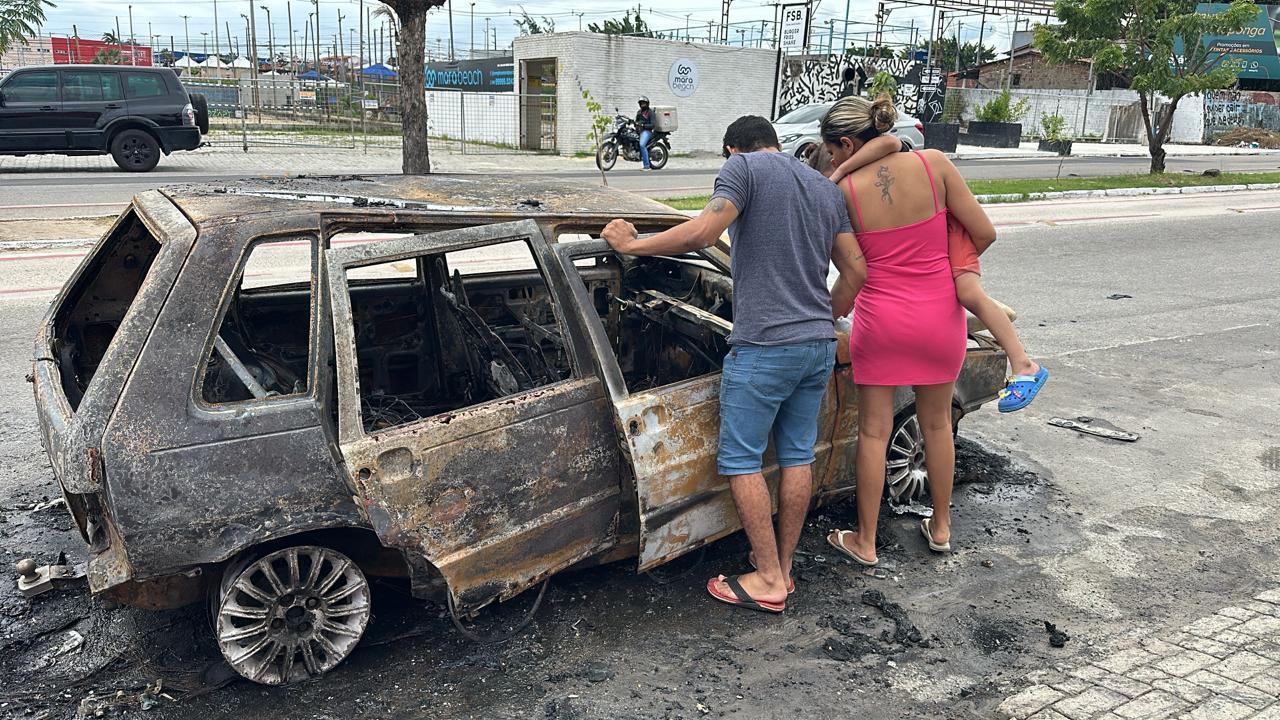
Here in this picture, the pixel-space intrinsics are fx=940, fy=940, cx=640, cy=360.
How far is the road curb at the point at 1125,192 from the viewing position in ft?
54.9

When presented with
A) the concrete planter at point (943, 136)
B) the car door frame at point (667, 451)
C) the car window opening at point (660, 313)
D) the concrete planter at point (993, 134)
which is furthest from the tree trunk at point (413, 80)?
the concrete planter at point (993, 134)

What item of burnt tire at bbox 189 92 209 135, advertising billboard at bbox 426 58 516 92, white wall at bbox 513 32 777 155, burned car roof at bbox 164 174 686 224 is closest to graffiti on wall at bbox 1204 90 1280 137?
white wall at bbox 513 32 777 155

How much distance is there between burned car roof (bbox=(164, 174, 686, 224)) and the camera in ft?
10.7

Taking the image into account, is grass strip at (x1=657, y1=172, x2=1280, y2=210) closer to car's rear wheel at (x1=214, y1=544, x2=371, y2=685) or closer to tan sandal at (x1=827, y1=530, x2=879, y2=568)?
tan sandal at (x1=827, y1=530, x2=879, y2=568)

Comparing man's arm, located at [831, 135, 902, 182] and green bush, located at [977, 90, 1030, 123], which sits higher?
green bush, located at [977, 90, 1030, 123]

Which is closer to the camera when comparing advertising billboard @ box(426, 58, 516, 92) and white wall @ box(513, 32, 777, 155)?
white wall @ box(513, 32, 777, 155)

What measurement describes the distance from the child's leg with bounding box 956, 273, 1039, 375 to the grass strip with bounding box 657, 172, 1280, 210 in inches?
429

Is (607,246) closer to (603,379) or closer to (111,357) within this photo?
(603,379)

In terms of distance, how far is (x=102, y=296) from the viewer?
152 inches

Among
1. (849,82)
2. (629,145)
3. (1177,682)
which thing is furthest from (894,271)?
(849,82)

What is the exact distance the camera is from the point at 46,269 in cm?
888

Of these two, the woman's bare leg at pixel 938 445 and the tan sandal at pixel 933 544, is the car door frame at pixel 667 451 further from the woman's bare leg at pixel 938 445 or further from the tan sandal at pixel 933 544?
the tan sandal at pixel 933 544

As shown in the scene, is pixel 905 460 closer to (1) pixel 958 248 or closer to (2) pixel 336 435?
(1) pixel 958 248

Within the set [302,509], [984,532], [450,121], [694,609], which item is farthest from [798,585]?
[450,121]
